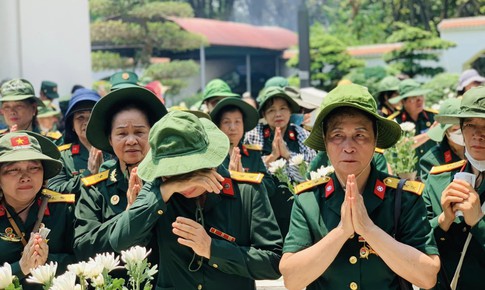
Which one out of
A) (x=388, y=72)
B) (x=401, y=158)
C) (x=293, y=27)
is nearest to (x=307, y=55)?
(x=388, y=72)

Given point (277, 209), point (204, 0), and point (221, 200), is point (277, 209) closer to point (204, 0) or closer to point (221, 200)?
point (221, 200)

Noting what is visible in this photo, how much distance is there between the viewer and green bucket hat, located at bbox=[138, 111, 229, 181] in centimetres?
293

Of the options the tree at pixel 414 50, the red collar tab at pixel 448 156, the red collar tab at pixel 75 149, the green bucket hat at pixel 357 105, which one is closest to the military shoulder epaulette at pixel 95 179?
the green bucket hat at pixel 357 105

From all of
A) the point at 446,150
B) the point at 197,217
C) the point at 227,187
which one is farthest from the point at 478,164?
the point at 446,150

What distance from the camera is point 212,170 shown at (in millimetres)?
3021

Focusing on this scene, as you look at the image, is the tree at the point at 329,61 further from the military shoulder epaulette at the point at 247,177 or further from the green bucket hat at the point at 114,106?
the military shoulder epaulette at the point at 247,177

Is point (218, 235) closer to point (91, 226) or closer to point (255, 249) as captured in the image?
point (255, 249)

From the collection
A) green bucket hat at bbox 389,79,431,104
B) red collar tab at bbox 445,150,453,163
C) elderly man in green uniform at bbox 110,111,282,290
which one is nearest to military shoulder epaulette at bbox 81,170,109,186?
elderly man in green uniform at bbox 110,111,282,290

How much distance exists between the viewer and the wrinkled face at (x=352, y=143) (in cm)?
290

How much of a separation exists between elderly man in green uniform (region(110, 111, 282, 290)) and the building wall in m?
8.97

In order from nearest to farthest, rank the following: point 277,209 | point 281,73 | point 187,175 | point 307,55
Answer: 1. point 187,175
2. point 277,209
3. point 307,55
4. point 281,73

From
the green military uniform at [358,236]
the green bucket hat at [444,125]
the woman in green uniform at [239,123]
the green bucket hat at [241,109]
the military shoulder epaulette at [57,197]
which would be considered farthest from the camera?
the green bucket hat at [241,109]

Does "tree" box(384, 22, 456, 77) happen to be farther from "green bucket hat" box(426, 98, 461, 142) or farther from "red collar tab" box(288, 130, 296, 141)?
"green bucket hat" box(426, 98, 461, 142)

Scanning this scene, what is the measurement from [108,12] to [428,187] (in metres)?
21.9
